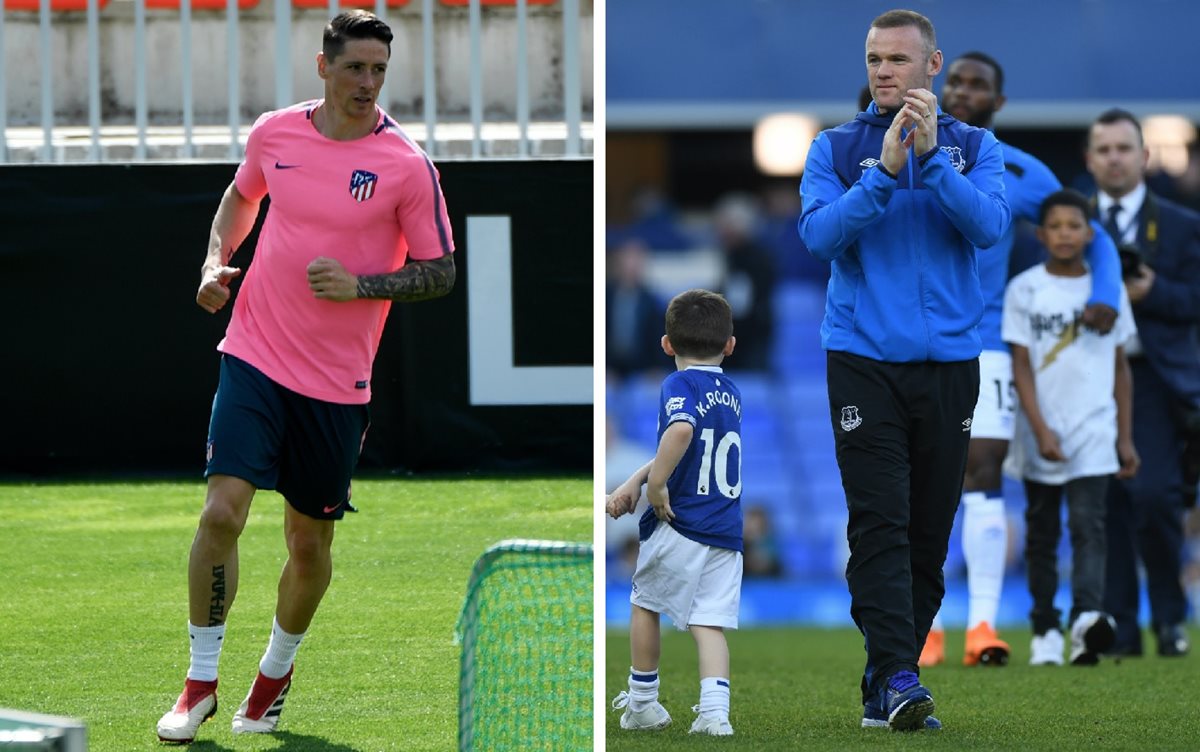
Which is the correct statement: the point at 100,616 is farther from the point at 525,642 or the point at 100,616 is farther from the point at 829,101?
the point at 829,101

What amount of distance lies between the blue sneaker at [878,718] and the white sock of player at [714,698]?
30 centimetres

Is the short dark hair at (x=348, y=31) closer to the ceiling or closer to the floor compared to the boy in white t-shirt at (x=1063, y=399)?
closer to the ceiling

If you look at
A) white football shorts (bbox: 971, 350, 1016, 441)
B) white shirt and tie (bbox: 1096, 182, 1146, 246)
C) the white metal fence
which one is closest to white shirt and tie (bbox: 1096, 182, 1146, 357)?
white shirt and tie (bbox: 1096, 182, 1146, 246)

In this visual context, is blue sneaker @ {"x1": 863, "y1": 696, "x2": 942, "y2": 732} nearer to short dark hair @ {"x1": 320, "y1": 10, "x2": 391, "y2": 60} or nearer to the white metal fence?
short dark hair @ {"x1": 320, "y1": 10, "x2": 391, "y2": 60}

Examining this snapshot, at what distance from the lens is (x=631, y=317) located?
14.1 meters

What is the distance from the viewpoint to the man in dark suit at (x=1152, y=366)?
6926mm

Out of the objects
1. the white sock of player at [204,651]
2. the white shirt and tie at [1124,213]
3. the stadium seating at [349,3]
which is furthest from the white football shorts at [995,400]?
the stadium seating at [349,3]

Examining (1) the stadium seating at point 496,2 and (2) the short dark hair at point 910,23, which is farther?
(1) the stadium seating at point 496,2

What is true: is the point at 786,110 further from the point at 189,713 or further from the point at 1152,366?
the point at 189,713

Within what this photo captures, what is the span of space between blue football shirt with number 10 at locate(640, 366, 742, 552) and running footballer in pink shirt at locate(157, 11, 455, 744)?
0.59 metres

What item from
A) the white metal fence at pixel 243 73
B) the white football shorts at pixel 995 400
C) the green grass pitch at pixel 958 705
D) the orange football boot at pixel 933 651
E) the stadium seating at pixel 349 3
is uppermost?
the stadium seating at pixel 349 3

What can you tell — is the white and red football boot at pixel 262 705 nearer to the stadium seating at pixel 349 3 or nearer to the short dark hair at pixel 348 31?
the short dark hair at pixel 348 31

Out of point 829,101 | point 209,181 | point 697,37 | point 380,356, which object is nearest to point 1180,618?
point 380,356

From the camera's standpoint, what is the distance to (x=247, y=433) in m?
4.16
